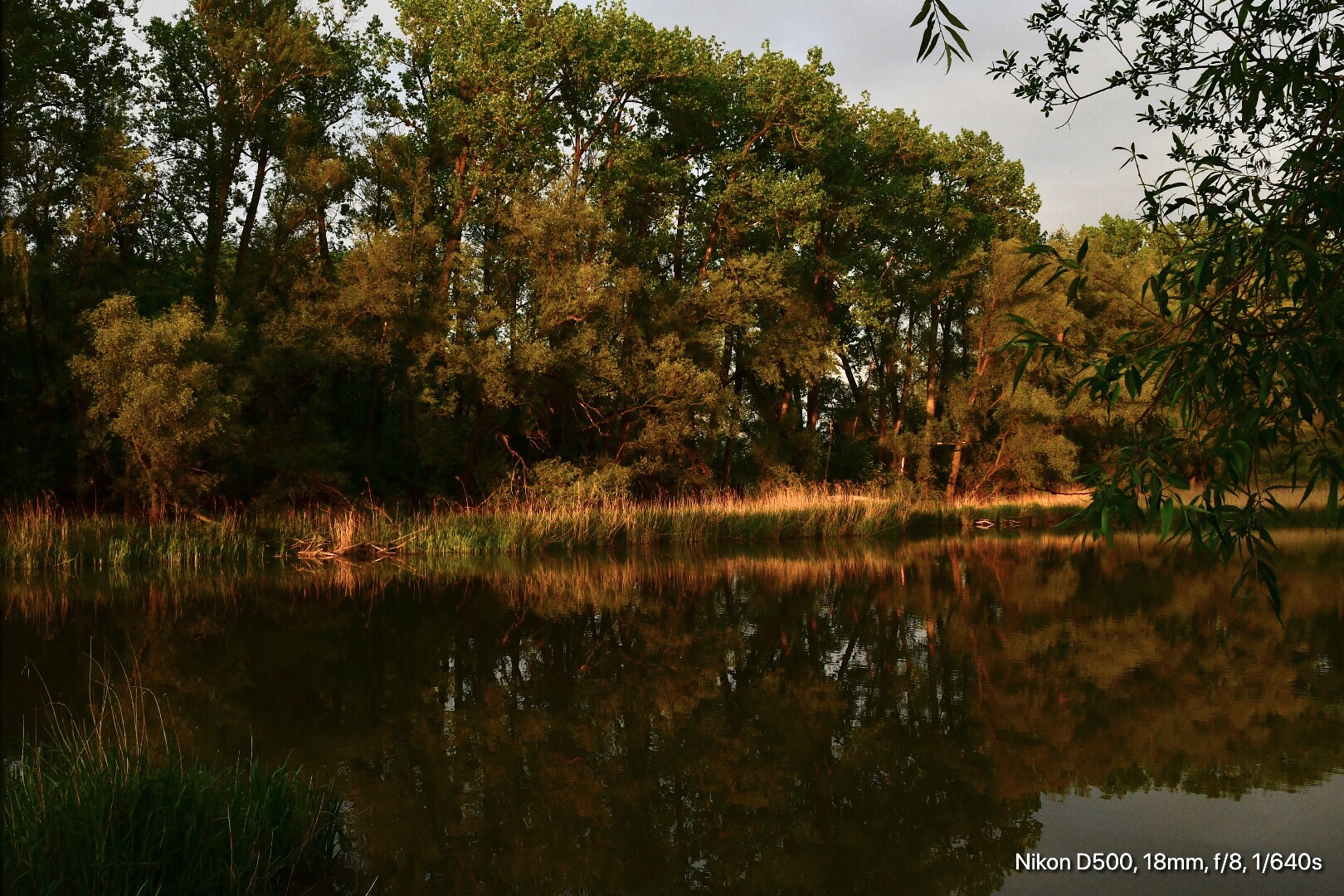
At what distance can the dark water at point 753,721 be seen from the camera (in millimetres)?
4062

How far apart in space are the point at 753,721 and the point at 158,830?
3.62m

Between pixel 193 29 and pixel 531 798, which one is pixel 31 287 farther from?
pixel 531 798

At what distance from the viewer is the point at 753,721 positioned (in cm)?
609

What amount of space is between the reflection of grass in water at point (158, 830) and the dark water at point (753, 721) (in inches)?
13.4

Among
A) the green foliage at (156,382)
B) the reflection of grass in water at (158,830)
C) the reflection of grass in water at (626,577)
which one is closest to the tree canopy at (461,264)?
the green foliage at (156,382)

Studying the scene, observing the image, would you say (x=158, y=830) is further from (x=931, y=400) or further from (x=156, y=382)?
(x=931, y=400)

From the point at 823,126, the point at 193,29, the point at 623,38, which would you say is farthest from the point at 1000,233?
the point at 193,29

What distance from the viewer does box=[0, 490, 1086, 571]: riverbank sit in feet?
45.7

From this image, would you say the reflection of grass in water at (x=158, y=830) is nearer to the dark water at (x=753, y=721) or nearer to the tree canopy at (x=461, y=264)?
the dark water at (x=753, y=721)

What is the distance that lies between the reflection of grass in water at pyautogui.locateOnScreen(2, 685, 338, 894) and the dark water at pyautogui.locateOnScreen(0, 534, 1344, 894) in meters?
0.34

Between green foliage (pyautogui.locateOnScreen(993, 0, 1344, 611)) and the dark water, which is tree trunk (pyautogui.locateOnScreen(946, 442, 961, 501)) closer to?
the dark water

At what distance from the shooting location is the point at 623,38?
22.8 m

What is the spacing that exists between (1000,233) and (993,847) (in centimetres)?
3066

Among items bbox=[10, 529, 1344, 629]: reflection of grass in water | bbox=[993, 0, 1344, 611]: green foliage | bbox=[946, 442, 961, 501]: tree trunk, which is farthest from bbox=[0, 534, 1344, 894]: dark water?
bbox=[946, 442, 961, 501]: tree trunk
